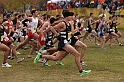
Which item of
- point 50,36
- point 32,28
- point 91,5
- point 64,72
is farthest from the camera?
point 91,5

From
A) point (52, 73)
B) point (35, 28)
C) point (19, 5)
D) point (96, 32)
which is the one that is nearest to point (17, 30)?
point (35, 28)

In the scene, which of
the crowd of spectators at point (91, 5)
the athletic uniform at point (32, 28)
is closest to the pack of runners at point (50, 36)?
the athletic uniform at point (32, 28)

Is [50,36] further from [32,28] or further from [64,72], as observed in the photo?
[64,72]

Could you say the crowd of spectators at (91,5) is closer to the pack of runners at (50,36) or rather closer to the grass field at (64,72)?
the pack of runners at (50,36)

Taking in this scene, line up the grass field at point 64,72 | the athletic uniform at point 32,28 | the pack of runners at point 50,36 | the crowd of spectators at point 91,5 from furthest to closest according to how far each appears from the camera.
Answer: the crowd of spectators at point 91,5
the athletic uniform at point 32,28
the pack of runners at point 50,36
the grass field at point 64,72

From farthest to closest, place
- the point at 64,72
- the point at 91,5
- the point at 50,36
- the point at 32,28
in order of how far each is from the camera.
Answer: the point at 91,5, the point at 32,28, the point at 50,36, the point at 64,72

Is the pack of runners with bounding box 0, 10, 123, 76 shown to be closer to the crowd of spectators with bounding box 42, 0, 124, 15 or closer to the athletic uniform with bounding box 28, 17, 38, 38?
the athletic uniform with bounding box 28, 17, 38, 38

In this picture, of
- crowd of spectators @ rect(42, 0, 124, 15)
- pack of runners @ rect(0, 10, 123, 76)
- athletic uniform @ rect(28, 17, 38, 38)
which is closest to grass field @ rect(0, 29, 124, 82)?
pack of runners @ rect(0, 10, 123, 76)

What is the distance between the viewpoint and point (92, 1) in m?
46.5

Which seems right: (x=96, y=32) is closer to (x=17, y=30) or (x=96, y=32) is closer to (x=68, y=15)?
(x=17, y=30)

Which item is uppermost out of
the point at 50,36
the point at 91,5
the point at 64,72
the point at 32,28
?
the point at 32,28

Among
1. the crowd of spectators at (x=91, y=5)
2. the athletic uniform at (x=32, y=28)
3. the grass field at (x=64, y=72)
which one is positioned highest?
the athletic uniform at (x=32, y=28)

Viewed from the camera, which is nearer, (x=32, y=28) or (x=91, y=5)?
(x=32, y=28)

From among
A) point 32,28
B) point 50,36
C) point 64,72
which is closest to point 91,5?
point 32,28
